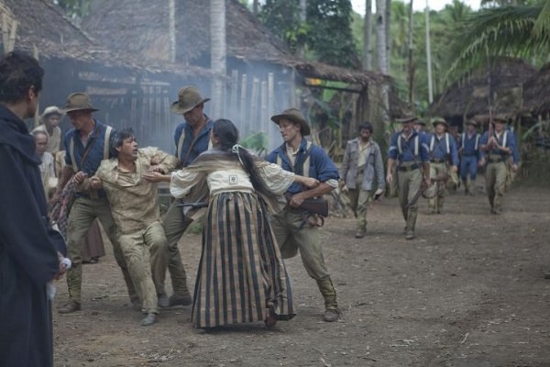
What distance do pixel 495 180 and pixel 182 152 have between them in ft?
34.5

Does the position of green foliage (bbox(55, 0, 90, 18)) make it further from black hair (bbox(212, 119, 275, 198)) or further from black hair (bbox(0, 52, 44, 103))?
black hair (bbox(0, 52, 44, 103))

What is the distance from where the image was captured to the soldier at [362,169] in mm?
14141

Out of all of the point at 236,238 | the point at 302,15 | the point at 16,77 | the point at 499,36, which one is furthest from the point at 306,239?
the point at 302,15

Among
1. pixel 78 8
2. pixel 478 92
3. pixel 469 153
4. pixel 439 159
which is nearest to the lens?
pixel 439 159

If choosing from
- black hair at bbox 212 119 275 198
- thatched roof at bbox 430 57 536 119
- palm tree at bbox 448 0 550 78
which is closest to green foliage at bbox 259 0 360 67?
thatched roof at bbox 430 57 536 119

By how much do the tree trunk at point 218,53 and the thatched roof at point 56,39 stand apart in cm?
40

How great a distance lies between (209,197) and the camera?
7.68 metres

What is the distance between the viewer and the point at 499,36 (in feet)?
49.2

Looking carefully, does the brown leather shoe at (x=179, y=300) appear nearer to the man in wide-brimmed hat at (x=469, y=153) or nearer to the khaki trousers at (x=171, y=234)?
the khaki trousers at (x=171, y=234)

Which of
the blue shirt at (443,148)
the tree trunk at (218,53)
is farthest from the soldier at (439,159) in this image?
the tree trunk at (218,53)

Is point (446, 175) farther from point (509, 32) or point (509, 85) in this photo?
point (509, 85)

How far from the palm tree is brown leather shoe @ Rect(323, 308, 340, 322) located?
22.4 ft

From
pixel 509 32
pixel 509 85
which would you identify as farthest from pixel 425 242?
pixel 509 85

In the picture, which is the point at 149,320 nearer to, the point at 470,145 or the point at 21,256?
the point at 21,256
